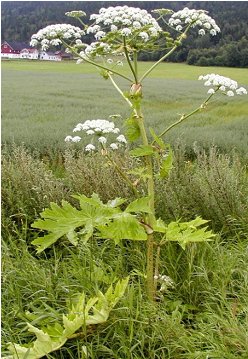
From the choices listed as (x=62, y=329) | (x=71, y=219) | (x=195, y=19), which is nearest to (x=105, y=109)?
(x=195, y=19)

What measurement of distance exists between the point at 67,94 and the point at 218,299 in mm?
11901

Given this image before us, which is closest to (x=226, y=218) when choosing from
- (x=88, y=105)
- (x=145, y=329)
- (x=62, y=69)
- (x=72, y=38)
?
(x=145, y=329)

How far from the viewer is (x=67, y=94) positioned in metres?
13.9

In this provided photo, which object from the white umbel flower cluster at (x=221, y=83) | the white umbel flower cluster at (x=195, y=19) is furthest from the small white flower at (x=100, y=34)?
the white umbel flower cluster at (x=221, y=83)

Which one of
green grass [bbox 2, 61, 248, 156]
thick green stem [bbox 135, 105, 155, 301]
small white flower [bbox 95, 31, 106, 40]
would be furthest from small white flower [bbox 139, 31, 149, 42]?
green grass [bbox 2, 61, 248, 156]

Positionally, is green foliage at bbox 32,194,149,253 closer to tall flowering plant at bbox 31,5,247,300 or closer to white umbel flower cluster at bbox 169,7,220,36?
tall flowering plant at bbox 31,5,247,300

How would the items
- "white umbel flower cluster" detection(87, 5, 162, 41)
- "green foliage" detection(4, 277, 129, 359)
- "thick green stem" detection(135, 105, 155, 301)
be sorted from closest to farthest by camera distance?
"green foliage" detection(4, 277, 129, 359), "white umbel flower cluster" detection(87, 5, 162, 41), "thick green stem" detection(135, 105, 155, 301)

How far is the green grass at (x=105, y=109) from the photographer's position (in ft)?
24.9

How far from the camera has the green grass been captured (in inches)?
299

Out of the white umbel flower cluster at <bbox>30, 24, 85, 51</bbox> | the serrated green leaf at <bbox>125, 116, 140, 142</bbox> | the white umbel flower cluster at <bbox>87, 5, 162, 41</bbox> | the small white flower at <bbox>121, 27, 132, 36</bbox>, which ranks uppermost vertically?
the white umbel flower cluster at <bbox>87, 5, 162, 41</bbox>

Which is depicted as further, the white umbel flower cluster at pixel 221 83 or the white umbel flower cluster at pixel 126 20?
the white umbel flower cluster at pixel 221 83

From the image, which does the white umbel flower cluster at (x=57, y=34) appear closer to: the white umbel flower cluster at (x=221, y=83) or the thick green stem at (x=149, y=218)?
the thick green stem at (x=149, y=218)

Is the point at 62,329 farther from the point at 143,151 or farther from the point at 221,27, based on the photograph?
the point at 221,27

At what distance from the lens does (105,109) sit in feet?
34.8
